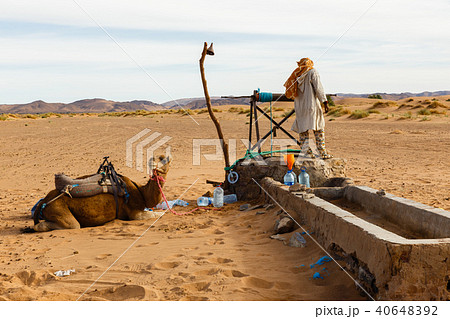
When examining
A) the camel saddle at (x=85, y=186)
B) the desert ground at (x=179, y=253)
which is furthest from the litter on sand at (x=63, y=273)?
the camel saddle at (x=85, y=186)

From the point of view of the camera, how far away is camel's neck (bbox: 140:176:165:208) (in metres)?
7.53

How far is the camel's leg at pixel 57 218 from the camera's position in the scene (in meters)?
7.08

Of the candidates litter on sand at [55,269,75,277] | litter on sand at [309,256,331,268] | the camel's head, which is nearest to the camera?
litter on sand at [309,256,331,268]

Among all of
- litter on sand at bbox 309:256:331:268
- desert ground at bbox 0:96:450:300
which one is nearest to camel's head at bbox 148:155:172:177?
desert ground at bbox 0:96:450:300

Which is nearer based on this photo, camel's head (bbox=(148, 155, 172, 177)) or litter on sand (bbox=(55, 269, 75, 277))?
litter on sand (bbox=(55, 269, 75, 277))

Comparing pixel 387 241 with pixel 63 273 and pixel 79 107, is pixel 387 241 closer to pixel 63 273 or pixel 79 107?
pixel 63 273

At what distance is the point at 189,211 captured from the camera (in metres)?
8.41

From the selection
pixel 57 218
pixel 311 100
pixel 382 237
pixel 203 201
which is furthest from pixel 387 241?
pixel 311 100

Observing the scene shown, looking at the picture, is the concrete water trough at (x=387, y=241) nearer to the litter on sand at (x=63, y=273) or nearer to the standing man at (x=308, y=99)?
the standing man at (x=308, y=99)

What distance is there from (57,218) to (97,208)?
2.00 feet

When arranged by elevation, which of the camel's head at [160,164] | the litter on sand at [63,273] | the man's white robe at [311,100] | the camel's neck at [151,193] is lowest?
the litter on sand at [63,273]

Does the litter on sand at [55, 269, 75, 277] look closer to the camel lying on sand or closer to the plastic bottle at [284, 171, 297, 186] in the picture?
the camel lying on sand

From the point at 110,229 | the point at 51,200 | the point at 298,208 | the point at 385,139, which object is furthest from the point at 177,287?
the point at 385,139

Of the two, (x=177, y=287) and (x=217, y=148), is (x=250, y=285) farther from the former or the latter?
(x=217, y=148)
